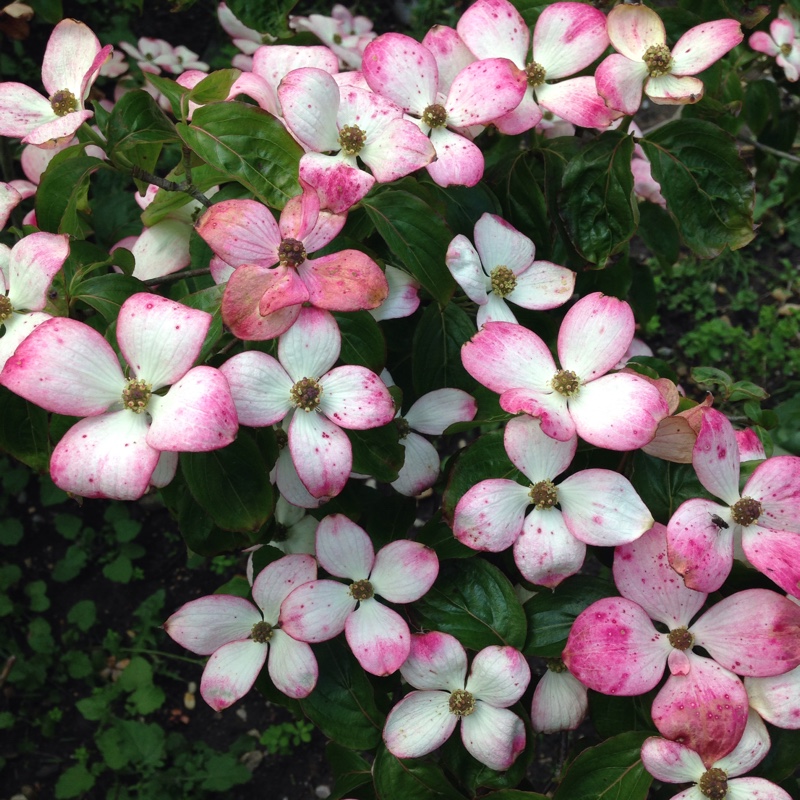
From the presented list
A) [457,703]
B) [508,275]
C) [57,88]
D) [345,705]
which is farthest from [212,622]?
[57,88]

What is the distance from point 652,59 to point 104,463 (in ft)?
2.15

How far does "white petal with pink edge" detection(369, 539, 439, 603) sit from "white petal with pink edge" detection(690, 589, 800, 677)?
245 millimetres

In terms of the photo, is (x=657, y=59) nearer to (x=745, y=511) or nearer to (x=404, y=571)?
(x=745, y=511)

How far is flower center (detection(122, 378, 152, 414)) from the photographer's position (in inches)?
26.0

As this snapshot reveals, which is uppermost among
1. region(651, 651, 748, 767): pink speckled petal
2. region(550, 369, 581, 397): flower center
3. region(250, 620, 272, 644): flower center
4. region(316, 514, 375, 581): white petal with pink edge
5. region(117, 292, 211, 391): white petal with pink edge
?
region(117, 292, 211, 391): white petal with pink edge

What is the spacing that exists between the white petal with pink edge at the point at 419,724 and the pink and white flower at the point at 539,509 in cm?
17

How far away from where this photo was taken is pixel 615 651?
2.25 feet

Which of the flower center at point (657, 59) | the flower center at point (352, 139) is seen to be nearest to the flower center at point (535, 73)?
the flower center at point (657, 59)

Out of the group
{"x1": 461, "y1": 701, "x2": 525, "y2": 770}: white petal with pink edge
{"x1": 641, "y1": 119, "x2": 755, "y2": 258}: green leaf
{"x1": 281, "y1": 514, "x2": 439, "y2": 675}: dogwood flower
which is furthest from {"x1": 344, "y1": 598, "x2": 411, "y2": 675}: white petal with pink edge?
{"x1": 641, "y1": 119, "x2": 755, "y2": 258}: green leaf

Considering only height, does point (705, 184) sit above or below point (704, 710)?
above

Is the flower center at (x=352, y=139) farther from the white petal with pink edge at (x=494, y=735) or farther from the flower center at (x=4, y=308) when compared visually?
the white petal with pink edge at (x=494, y=735)

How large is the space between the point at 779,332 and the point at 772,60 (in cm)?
94

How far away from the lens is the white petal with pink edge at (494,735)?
78 cm

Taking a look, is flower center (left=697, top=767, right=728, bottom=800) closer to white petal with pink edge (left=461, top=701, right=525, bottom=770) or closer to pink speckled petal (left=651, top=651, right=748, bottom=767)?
pink speckled petal (left=651, top=651, right=748, bottom=767)
